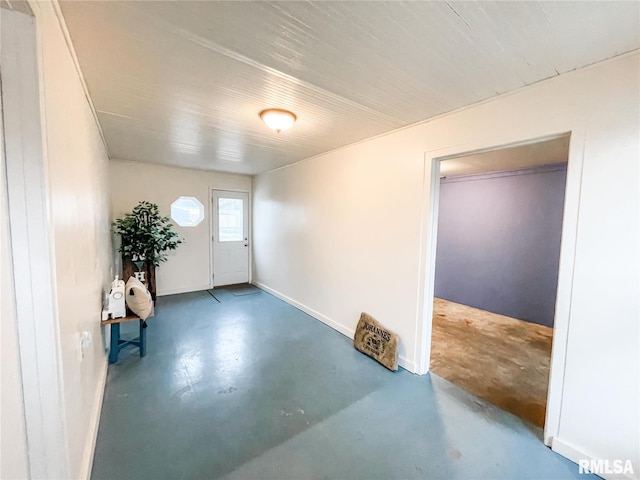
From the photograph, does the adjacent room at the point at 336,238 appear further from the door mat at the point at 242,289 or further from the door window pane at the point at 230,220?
the door window pane at the point at 230,220

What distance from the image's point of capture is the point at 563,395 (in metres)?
1.72

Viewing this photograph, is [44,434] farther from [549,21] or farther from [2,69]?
[549,21]

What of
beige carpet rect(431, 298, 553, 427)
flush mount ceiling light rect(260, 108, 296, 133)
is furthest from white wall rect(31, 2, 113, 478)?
beige carpet rect(431, 298, 553, 427)

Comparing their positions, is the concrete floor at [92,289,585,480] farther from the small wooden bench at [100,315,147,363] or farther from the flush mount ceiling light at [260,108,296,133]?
the flush mount ceiling light at [260,108,296,133]

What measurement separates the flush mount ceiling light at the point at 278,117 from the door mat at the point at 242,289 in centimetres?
355

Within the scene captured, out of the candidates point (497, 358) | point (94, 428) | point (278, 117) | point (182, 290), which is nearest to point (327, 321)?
point (497, 358)

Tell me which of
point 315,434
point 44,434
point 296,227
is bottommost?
point 315,434

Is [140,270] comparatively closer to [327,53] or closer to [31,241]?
[31,241]

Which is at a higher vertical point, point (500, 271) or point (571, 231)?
point (571, 231)

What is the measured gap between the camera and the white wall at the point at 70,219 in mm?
1117

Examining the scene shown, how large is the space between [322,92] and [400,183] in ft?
3.90

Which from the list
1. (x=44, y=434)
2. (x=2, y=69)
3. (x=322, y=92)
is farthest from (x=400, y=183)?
(x=44, y=434)

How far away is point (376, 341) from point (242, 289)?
332 centimetres

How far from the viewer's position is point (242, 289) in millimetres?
5414
